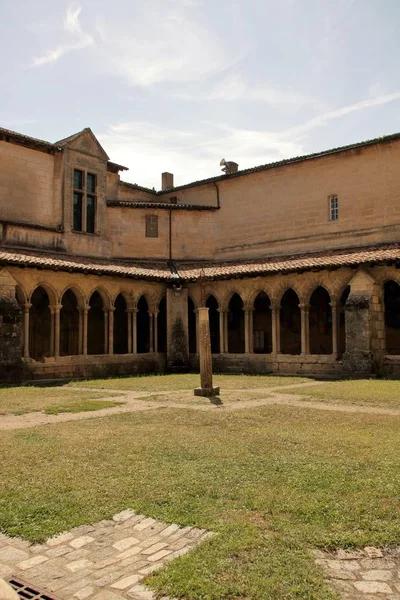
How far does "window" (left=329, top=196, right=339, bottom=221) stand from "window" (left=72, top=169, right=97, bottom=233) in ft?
34.9

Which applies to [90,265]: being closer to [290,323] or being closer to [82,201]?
[82,201]

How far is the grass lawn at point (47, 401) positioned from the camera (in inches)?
434

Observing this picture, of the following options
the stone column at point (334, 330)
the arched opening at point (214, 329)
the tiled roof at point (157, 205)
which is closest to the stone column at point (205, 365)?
the stone column at point (334, 330)

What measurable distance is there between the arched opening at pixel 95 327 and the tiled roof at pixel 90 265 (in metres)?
2.27

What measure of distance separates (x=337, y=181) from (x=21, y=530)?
22190 mm

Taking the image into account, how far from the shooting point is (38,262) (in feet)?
61.3

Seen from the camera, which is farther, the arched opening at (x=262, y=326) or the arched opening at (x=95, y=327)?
the arched opening at (x=262, y=326)

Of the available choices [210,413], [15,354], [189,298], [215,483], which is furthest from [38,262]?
[215,483]

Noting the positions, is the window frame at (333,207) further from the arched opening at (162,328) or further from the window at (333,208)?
the arched opening at (162,328)

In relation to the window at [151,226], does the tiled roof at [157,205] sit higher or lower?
higher

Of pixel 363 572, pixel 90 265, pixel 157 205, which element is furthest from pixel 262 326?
pixel 363 572

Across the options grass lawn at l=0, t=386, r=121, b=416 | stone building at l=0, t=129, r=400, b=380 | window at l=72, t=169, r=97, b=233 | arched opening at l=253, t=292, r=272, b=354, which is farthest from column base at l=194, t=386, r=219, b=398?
window at l=72, t=169, r=97, b=233

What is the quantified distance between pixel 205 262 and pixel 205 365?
14323 mm

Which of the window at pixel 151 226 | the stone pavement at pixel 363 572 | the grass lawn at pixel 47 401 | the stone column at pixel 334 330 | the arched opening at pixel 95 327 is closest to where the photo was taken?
the stone pavement at pixel 363 572
